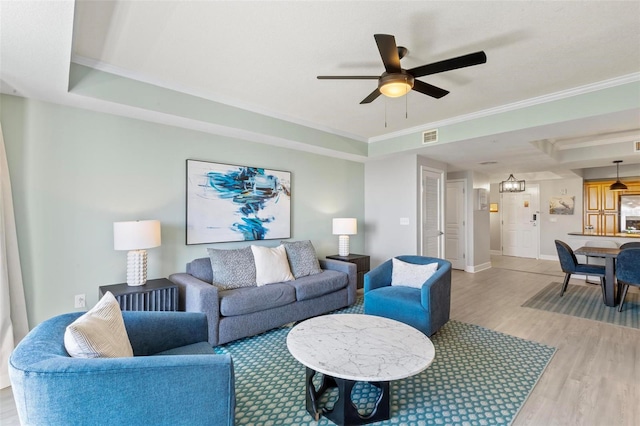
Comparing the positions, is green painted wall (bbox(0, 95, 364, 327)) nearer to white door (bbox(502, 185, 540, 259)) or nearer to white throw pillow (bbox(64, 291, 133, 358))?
white throw pillow (bbox(64, 291, 133, 358))

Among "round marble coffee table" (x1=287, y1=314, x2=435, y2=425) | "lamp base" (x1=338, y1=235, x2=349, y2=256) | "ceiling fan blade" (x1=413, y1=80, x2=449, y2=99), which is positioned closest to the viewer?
"round marble coffee table" (x1=287, y1=314, x2=435, y2=425)

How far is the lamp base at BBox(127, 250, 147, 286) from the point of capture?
281 cm

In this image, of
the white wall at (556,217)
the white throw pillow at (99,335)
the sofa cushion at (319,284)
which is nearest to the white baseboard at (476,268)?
the white wall at (556,217)

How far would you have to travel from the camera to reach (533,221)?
8500 mm

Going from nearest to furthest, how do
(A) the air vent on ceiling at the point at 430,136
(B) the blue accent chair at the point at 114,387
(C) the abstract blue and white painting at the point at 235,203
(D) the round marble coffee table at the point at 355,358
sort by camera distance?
1. (B) the blue accent chair at the point at 114,387
2. (D) the round marble coffee table at the point at 355,358
3. (C) the abstract blue and white painting at the point at 235,203
4. (A) the air vent on ceiling at the point at 430,136

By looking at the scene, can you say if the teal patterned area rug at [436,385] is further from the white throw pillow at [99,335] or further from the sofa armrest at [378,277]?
the white throw pillow at [99,335]

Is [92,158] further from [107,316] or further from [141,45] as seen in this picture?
[107,316]

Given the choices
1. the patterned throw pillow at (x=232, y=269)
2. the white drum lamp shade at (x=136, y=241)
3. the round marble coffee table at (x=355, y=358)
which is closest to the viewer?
the round marble coffee table at (x=355, y=358)

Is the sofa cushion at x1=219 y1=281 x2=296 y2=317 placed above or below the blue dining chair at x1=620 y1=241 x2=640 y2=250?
below

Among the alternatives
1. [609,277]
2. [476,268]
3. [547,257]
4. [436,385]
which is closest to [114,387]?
[436,385]

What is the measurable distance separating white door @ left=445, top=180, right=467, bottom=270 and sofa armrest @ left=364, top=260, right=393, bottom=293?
12.5 feet

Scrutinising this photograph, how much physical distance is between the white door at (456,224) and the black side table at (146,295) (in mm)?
5810

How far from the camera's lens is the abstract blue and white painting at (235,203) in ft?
11.6

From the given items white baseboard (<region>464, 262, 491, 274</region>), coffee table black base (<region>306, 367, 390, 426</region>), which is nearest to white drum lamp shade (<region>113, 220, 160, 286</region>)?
coffee table black base (<region>306, 367, 390, 426</region>)
